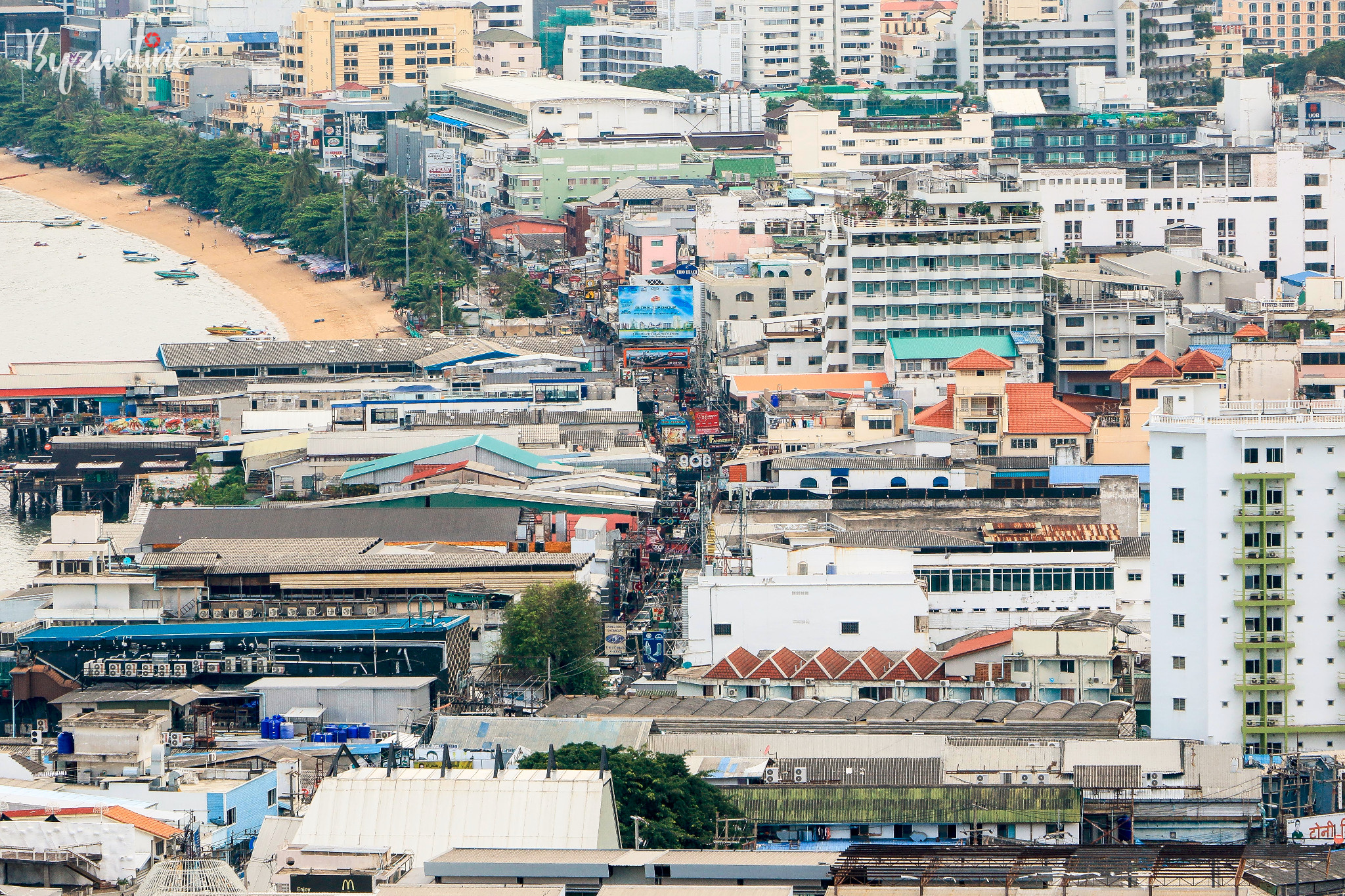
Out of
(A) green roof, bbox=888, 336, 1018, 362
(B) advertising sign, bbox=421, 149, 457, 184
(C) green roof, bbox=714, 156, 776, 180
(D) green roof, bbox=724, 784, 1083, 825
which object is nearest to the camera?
(D) green roof, bbox=724, 784, 1083, 825

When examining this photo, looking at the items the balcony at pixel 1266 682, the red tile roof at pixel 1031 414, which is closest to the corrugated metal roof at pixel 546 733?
the balcony at pixel 1266 682

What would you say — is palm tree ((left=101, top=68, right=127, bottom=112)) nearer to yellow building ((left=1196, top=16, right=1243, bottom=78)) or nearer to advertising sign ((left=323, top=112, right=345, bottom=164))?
advertising sign ((left=323, top=112, right=345, bottom=164))

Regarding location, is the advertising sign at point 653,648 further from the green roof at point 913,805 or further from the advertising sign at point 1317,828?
the advertising sign at point 1317,828

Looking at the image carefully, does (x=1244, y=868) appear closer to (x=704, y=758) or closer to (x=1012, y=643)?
(x=704, y=758)

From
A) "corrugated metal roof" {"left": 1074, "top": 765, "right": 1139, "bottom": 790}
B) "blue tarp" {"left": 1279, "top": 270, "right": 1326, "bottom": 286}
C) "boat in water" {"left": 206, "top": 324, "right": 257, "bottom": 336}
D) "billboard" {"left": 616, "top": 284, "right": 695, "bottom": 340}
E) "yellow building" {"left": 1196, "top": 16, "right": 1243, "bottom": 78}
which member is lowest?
"corrugated metal roof" {"left": 1074, "top": 765, "right": 1139, "bottom": 790}

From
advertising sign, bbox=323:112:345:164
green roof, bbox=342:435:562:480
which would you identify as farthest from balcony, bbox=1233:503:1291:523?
advertising sign, bbox=323:112:345:164

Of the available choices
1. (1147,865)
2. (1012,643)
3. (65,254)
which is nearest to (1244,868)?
(1147,865)
